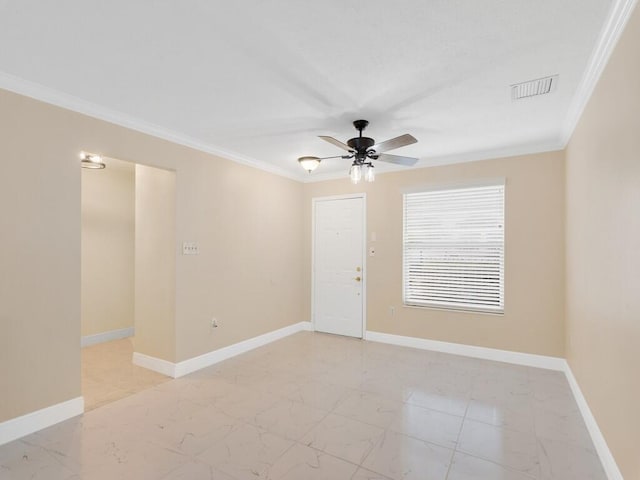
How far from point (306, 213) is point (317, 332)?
2.01 m

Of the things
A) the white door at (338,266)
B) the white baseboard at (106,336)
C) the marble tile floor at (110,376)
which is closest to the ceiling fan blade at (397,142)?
the white door at (338,266)

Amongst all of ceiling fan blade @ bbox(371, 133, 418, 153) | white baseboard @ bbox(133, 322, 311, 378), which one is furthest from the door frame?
ceiling fan blade @ bbox(371, 133, 418, 153)

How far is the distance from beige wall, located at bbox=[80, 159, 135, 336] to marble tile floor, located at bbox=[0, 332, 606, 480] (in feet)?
7.52

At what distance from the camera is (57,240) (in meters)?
2.70

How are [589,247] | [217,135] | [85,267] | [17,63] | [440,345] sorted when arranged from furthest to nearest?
[85,267]
[440,345]
[217,135]
[589,247]
[17,63]

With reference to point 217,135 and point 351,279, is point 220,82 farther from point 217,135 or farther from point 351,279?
point 351,279

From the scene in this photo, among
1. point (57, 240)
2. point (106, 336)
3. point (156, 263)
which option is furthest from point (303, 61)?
point (106, 336)

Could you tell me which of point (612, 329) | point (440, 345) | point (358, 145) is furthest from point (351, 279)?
point (612, 329)

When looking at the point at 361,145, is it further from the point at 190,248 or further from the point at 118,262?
the point at 118,262

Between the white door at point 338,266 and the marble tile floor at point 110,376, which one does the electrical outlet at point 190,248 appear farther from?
the white door at point 338,266

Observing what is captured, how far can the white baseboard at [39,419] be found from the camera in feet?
7.85

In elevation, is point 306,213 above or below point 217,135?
below

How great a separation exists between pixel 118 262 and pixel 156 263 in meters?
1.87

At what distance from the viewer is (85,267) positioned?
190 inches
